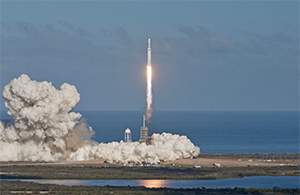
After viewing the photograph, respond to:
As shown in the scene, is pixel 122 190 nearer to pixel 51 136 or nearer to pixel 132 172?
pixel 132 172

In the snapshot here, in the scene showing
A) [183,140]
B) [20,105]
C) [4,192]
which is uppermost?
[20,105]

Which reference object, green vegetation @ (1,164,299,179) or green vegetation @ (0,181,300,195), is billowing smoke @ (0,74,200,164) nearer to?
green vegetation @ (1,164,299,179)

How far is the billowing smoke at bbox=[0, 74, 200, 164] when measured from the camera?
83.4 metres

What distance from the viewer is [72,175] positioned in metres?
74.0

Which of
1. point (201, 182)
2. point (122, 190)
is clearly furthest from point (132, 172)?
point (122, 190)

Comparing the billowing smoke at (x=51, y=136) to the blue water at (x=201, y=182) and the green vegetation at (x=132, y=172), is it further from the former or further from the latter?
the blue water at (x=201, y=182)

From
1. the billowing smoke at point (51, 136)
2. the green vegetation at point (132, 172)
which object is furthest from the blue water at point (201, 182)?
the billowing smoke at point (51, 136)

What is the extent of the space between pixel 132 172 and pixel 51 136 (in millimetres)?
18229

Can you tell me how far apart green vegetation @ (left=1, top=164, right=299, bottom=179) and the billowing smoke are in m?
5.24

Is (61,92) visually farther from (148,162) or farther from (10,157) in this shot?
(148,162)

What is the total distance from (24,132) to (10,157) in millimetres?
6060

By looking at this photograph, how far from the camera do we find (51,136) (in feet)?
286

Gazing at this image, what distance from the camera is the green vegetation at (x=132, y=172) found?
7338 centimetres

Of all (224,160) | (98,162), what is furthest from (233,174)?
(98,162)
